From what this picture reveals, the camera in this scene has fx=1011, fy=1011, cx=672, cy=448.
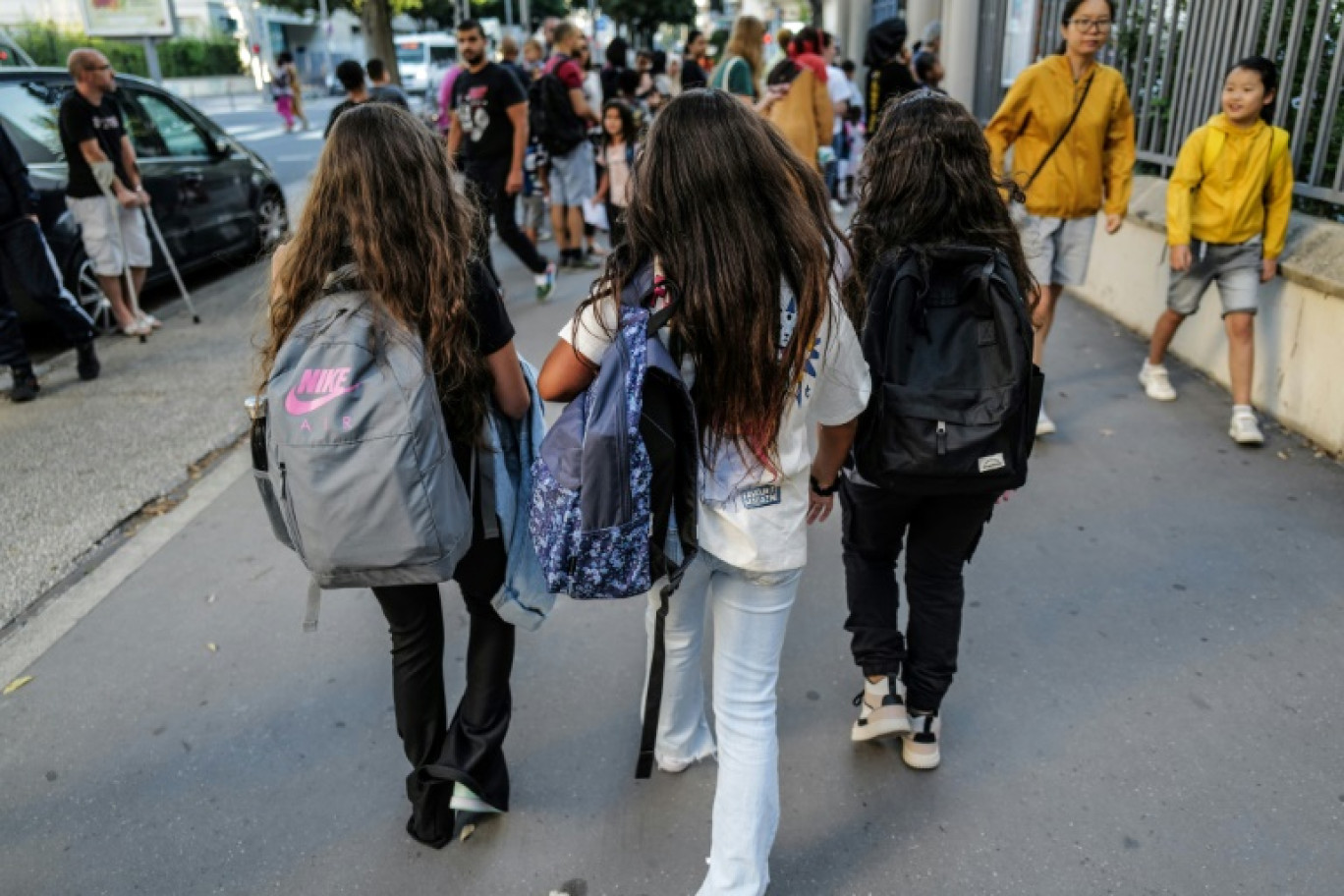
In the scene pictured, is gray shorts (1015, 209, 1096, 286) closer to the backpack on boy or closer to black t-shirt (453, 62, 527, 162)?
the backpack on boy

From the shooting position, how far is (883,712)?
107 inches

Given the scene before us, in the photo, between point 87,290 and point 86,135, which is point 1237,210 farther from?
point 87,290

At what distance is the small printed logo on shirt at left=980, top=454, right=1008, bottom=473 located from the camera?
7.47ft

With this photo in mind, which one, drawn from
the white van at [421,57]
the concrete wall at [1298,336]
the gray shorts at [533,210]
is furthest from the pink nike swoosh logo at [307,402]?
the white van at [421,57]

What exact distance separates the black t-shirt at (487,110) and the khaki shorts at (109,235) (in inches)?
92.1

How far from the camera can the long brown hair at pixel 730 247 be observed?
178 centimetres

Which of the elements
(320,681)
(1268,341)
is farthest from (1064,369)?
(320,681)

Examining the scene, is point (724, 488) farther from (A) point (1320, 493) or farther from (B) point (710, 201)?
(A) point (1320, 493)

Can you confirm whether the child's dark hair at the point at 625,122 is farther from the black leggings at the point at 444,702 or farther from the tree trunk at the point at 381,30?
the tree trunk at the point at 381,30

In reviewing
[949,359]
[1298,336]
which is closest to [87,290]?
[949,359]

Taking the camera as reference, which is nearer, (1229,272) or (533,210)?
(1229,272)

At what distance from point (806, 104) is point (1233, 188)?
352 centimetres

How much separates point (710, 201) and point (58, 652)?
290 cm

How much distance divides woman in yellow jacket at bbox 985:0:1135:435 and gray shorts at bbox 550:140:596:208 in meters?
4.52
